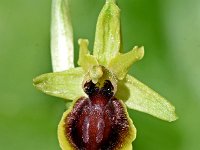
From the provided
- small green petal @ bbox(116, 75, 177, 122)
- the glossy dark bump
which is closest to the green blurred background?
small green petal @ bbox(116, 75, 177, 122)

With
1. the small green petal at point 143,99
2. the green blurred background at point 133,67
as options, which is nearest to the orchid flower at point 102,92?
the small green petal at point 143,99

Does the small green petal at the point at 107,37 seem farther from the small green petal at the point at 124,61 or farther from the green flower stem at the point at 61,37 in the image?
the green flower stem at the point at 61,37

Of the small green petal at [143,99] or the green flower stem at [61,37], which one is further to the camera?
the green flower stem at [61,37]

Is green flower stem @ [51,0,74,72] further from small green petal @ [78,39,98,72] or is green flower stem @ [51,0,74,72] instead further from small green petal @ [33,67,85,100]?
small green petal @ [78,39,98,72]

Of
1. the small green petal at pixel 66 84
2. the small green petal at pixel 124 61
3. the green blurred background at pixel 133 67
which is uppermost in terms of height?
the small green petal at pixel 124 61

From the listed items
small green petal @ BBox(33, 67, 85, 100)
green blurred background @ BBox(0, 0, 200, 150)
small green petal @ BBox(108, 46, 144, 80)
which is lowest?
green blurred background @ BBox(0, 0, 200, 150)

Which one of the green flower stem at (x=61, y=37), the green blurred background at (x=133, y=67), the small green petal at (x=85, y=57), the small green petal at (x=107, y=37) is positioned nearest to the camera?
the small green petal at (x=85, y=57)

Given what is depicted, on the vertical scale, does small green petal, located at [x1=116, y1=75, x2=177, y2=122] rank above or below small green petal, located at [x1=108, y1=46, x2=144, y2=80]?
below
